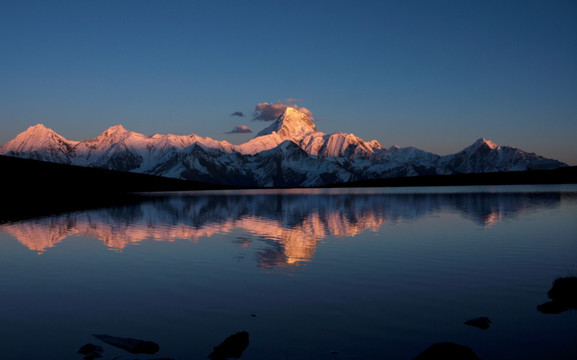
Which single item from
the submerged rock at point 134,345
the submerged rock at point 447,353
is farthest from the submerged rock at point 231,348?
the submerged rock at point 447,353

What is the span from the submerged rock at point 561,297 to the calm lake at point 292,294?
48 cm

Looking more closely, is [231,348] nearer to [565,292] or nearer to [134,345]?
[134,345]

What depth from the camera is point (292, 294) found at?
78.2 feet

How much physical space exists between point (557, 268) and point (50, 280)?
31.5 metres

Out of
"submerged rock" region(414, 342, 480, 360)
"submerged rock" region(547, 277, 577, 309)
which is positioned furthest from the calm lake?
"submerged rock" region(414, 342, 480, 360)

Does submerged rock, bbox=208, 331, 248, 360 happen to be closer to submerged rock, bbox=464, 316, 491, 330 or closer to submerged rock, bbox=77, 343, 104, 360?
submerged rock, bbox=77, 343, 104, 360

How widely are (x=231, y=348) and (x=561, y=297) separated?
53.1 feet

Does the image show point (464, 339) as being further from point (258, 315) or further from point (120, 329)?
point (120, 329)

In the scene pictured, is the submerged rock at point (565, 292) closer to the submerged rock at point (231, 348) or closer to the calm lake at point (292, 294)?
the calm lake at point (292, 294)

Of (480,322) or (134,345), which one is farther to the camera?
(480,322)

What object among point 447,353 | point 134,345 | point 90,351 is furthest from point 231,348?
point 447,353

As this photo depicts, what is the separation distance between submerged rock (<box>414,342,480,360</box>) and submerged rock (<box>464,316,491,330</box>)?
417 centimetres

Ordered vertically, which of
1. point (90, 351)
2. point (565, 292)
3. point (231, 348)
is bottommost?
point (90, 351)

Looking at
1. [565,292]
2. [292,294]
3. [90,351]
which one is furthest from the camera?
[292,294]
